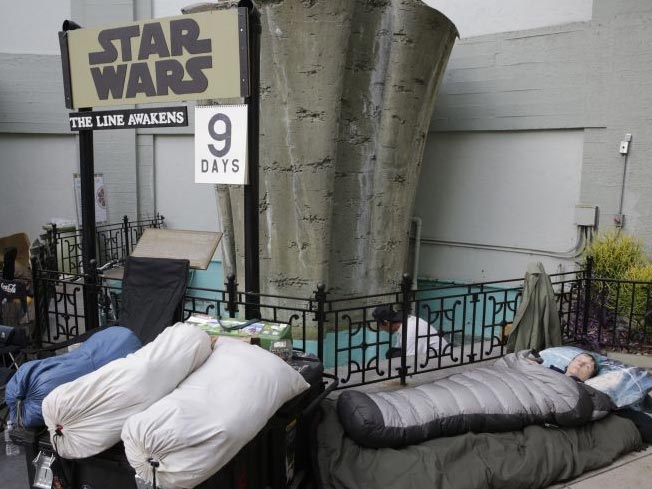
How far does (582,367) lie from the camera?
4590 millimetres

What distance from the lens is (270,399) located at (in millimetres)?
2871

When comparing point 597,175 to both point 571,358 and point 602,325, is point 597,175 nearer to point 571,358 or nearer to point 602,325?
point 602,325

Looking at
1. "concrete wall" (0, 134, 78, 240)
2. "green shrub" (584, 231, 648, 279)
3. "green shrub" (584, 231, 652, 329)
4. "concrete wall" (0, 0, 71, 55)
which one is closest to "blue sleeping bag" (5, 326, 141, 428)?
"green shrub" (584, 231, 652, 329)

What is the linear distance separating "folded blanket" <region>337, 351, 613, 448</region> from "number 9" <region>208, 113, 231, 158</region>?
2038 millimetres

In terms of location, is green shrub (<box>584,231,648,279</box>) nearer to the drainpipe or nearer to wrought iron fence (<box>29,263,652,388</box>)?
wrought iron fence (<box>29,263,652,388</box>)

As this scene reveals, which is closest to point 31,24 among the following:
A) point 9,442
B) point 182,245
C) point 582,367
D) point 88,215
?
point 88,215

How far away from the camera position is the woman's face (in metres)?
4.55

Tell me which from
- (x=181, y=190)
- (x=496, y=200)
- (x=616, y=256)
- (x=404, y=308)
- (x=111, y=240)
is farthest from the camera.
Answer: (x=181, y=190)

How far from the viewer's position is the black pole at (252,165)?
4133mm

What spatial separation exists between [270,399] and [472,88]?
7674 mm

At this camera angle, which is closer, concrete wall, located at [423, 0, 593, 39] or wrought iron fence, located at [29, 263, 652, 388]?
wrought iron fence, located at [29, 263, 652, 388]

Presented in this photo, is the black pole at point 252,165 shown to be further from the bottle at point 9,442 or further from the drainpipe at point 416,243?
the drainpipe at point 416,243

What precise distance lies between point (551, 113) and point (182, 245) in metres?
6.16

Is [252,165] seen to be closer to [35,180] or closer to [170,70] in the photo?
[170,70]
